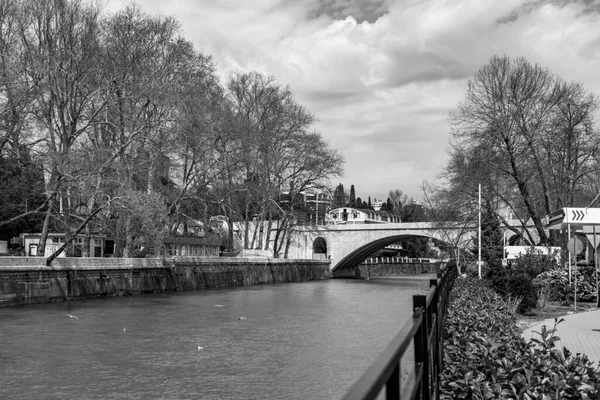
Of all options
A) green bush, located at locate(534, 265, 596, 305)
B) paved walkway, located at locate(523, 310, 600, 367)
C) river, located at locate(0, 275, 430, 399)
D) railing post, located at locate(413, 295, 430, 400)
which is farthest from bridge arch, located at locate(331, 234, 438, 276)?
railing post, located at locate(413, 295, 430, 400)

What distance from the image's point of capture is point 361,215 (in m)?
143

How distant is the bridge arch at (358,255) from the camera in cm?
7081

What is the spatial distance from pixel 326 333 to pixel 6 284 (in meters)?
13.1

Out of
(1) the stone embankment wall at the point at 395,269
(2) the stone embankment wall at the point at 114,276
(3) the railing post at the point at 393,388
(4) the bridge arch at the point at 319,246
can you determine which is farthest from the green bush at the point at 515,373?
(1) the stone embankment wall at the point at 395,269

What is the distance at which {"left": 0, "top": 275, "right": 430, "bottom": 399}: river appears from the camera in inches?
455

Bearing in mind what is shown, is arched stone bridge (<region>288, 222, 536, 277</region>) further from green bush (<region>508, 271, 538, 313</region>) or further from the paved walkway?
the paved walkway

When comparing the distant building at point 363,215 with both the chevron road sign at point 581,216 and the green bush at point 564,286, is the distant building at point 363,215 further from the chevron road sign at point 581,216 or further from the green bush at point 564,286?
the chevron road sign at point 581,216

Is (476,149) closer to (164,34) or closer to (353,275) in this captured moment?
(164,34)

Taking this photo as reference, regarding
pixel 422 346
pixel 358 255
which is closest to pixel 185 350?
pixel 422 346

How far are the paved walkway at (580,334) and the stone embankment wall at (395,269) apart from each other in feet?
216

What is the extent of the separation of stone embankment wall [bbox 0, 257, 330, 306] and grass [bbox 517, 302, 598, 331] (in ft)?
60.1

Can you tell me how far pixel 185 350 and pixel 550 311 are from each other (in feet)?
32.4

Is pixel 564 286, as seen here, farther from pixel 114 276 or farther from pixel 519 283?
pixel 114 276

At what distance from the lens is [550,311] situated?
18594 millimetres
